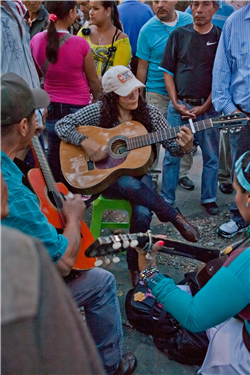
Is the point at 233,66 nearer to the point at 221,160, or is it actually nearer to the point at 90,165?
the point at 221,160

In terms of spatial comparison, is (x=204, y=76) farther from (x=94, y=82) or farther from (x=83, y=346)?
(x=83, y=346)

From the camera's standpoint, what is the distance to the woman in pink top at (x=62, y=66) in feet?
9.89

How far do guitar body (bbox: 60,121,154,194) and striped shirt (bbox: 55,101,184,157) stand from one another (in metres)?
0.06

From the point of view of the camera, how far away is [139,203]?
8.70 feet

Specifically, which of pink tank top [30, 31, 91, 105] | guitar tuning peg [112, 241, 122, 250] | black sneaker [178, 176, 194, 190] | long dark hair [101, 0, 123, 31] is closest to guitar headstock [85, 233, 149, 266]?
guitar tuning peg [112, 241, 122, 250]

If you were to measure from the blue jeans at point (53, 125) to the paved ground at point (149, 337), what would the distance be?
113 centimetres

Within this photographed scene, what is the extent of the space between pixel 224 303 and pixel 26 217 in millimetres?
865

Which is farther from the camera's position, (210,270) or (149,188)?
(149,188)

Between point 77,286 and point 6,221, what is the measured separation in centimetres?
57

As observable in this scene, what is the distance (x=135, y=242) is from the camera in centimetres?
164

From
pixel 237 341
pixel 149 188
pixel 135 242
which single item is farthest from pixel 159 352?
pixel 149 188

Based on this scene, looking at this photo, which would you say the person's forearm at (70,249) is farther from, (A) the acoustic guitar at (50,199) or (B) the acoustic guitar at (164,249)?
(A) the acoustic guitar at (50,199)

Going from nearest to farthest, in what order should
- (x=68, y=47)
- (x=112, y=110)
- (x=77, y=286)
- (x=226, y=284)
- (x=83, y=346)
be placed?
(x=83, y=346)
(x=226, y=284)
(x=77, y=286)
(x=112, y=110)
(x=68, y=47)

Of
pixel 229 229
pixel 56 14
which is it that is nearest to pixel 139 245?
pixel 229 229
